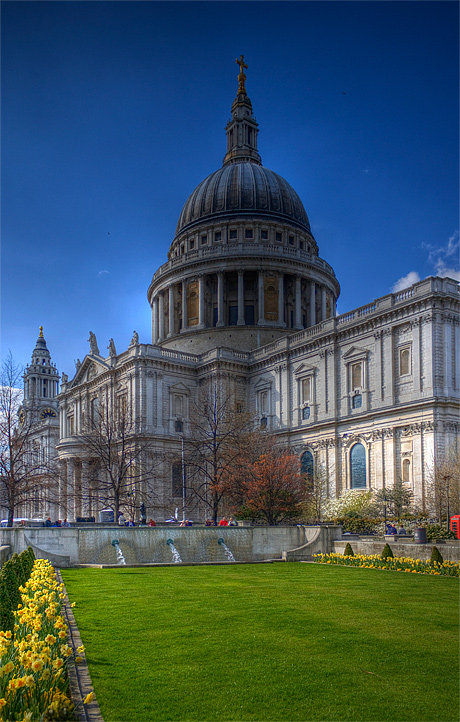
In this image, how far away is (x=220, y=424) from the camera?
6372 centimetres

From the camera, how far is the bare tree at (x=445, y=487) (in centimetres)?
4294

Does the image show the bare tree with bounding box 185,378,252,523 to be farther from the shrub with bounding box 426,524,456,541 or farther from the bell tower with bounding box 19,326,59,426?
the bell tower with bounding box 19,326,59,426

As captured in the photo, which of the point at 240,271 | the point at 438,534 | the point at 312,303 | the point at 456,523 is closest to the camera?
the point at 456,523

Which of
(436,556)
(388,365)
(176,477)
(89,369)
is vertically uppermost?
(89,369)

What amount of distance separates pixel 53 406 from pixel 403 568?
117991 mm

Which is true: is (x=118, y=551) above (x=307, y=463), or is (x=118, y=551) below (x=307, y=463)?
below

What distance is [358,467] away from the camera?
56.7 metres

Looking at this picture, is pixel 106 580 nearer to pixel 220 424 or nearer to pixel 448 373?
pixel 448 373

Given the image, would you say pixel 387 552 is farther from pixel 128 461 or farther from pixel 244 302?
pixel 244 302

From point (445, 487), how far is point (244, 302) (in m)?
44.5

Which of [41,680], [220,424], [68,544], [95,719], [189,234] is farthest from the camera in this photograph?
[189,234]

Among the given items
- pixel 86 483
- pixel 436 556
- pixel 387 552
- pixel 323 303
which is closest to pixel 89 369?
pixel 86 483

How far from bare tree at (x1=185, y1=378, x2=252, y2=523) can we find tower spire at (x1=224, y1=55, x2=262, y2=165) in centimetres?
4292

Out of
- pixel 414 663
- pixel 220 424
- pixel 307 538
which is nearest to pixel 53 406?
pixel 220 424
